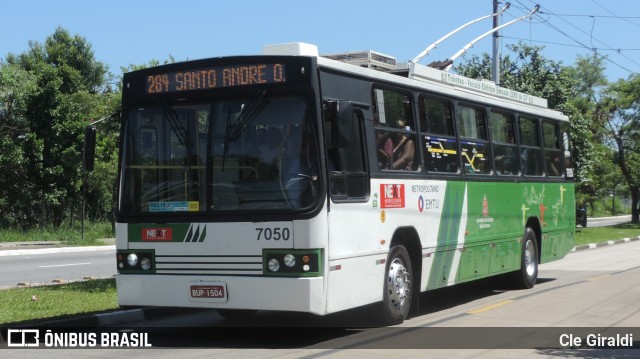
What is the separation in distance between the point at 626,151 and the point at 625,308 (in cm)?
4814

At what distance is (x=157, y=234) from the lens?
9719mm

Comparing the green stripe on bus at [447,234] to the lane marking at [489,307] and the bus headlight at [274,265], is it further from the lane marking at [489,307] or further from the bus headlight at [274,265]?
the bus headlight at [274,265]

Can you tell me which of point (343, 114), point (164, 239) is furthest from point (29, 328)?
point (343, 114)

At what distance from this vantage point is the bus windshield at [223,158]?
363 inches

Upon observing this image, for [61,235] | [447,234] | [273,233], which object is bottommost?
[61,235]

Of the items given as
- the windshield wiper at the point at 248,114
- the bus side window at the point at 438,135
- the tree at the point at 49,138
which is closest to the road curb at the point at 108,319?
the windshield wiper at the point at 248,114

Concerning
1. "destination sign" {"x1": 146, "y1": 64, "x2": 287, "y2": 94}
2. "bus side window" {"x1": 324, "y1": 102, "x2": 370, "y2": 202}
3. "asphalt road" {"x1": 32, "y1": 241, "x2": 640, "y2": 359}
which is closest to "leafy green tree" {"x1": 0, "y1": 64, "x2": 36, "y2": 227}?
"asphalt road" {"x1": 32, "y1": 241, "x2": 640, "y2": 359}

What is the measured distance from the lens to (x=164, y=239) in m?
9.67

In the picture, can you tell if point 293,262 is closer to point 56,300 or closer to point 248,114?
point 248,114

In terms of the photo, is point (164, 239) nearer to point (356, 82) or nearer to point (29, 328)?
point (29, 328)

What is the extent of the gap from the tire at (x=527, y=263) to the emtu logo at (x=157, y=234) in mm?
8031

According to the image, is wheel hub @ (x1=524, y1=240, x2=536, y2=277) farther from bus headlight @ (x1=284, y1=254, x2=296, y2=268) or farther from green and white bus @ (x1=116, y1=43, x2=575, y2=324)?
bus headlight @ (x1=284, y1=254, x2=296, y2=268)

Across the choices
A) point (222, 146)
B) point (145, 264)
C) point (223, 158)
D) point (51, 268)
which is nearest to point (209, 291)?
point (145, 264)

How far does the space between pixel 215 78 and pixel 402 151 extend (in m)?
2.86
